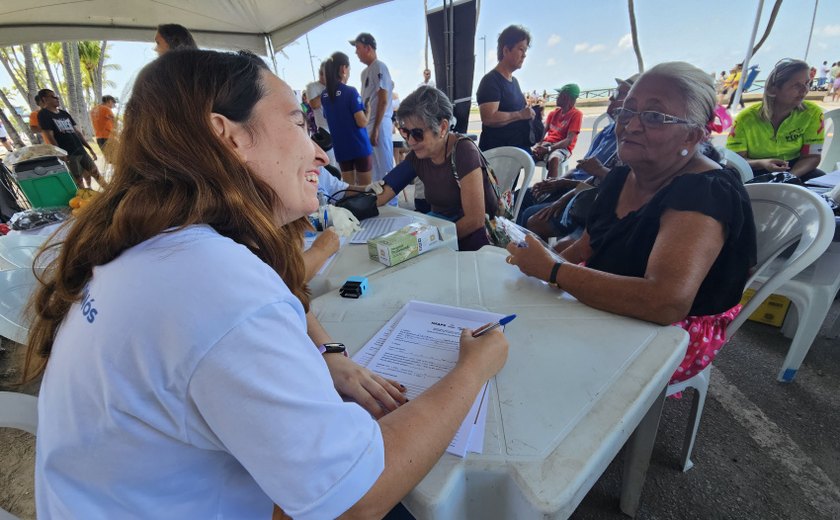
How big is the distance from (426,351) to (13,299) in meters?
1.61

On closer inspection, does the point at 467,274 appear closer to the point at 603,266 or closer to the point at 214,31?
the point at 603,266

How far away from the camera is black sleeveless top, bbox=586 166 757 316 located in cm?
109

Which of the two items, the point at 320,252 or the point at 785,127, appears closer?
the point at 320,252

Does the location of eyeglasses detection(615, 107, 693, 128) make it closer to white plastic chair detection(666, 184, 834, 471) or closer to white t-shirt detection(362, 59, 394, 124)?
white plastic chair detection(666, 184, 834, 471)

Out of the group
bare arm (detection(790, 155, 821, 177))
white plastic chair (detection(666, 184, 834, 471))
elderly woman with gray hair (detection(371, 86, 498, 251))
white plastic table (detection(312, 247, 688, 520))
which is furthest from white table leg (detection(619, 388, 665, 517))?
bare arm (detection(790, 155, 821, 177))

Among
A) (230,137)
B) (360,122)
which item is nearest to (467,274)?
(230,137)

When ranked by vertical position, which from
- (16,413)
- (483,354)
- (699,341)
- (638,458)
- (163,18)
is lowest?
(638,458)

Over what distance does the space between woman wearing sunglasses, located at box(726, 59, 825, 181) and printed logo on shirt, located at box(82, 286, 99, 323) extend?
3980 millimetres

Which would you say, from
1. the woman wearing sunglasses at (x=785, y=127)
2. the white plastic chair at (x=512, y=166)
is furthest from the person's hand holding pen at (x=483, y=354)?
the woman wearing sunglasses at (x=785, y=127)

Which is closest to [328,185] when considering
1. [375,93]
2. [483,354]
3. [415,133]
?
[415,133]

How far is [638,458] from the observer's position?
4.19ft

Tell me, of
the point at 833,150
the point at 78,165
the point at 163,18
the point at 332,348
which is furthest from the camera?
the point at 163,18

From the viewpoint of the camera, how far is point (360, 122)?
169 inches

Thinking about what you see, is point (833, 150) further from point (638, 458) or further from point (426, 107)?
point (638, 458)
